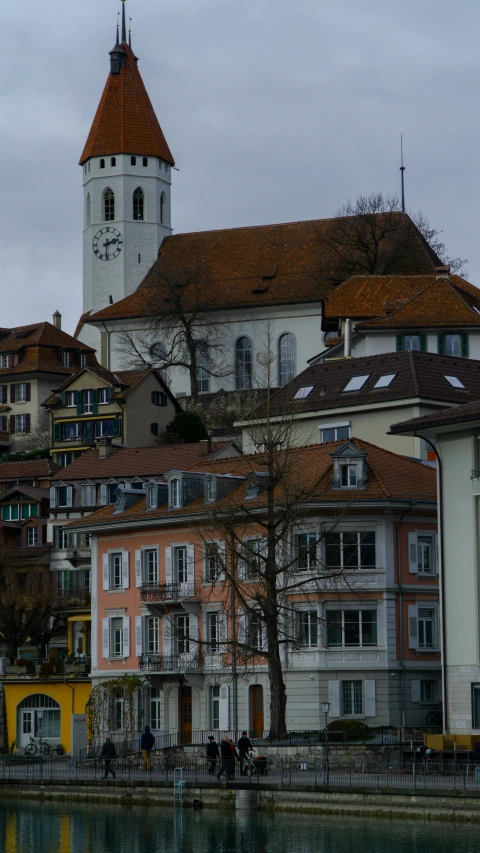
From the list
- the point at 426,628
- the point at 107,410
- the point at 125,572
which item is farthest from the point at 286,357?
the point at 426,628

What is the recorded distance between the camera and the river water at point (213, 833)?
42.2 metres

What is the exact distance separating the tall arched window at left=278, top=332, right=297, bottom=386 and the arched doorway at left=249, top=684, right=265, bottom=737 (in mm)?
60907

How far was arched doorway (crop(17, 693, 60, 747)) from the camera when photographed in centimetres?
7538

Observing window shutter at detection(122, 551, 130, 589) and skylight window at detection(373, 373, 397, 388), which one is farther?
skylight window at detection(373, 373, 397, 388)

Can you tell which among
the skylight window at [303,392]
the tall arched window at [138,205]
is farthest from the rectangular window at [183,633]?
the tall arched window at [138,205]

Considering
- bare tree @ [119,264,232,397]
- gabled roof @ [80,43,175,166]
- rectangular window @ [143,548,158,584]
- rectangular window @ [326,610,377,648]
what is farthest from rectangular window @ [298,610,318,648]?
gabled roof @ [80,43,175,166]

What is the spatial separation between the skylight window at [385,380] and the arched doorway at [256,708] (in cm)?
1951

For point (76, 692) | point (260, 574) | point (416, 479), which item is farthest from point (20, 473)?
point (260, 574)

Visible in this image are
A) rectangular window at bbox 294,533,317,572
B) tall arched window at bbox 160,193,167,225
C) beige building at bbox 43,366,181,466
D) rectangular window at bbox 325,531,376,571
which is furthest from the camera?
tall arched window at bbox 160,193,167,225

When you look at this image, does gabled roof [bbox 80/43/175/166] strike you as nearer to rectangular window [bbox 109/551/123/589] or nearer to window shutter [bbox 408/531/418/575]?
rectangular window [bbox 109/551/123/589]

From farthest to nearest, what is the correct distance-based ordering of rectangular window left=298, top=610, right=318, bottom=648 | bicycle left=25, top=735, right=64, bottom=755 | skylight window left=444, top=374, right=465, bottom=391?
skylight window left=444, top=374, right=465, bottom=391 < bicycle left=25, top=735, right=64, bottom=755 < rectangular window left=298, top=610, right=318, bottom=648

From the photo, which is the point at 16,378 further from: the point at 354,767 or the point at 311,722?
the point at 354,767

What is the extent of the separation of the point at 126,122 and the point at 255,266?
2112 cm

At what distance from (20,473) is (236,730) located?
50569 mm
